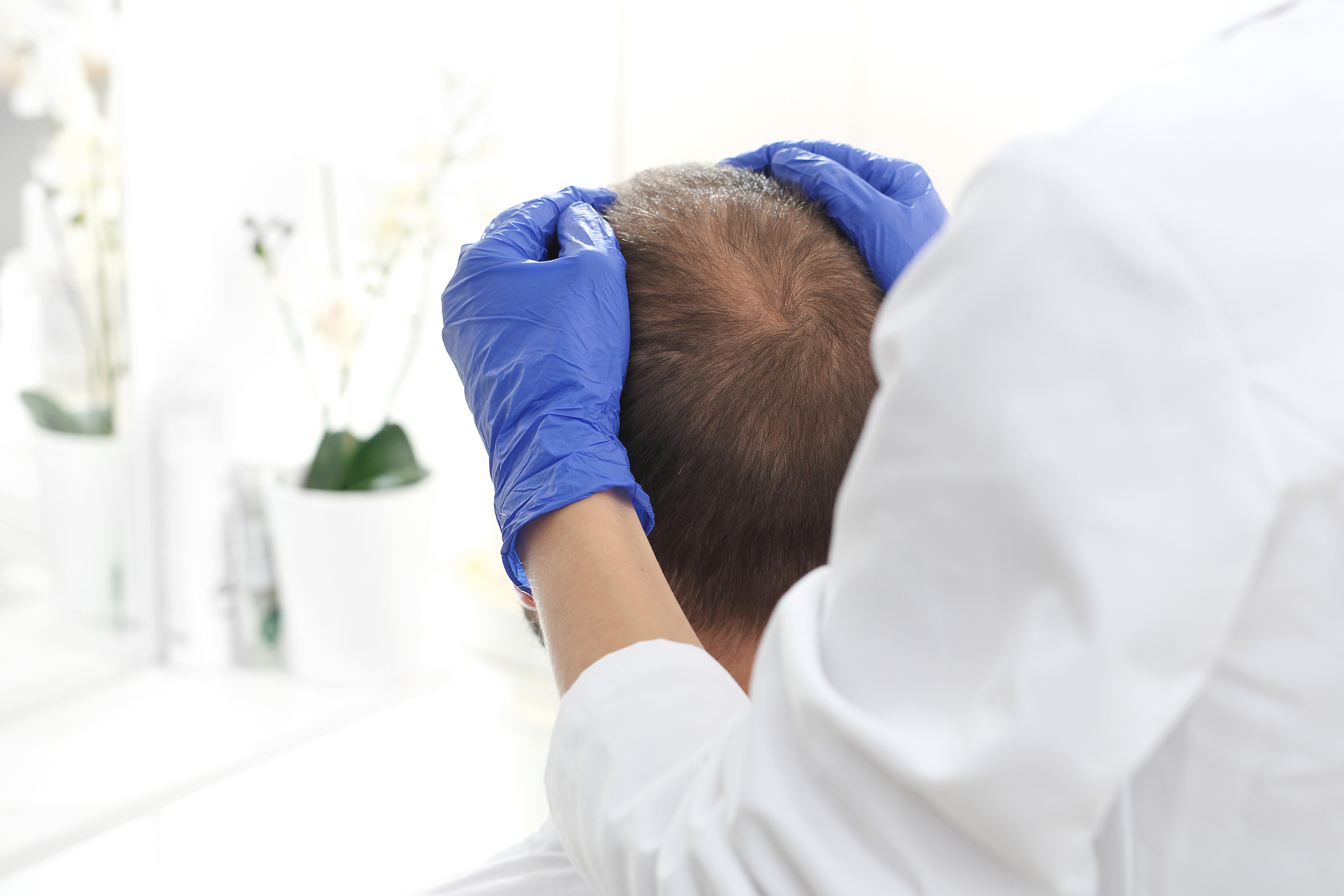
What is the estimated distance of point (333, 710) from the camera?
1222 millimetres

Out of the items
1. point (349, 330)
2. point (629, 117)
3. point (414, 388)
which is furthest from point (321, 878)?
point (629, 117)

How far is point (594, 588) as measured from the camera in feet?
1.66

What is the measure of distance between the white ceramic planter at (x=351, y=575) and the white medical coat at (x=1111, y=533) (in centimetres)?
93

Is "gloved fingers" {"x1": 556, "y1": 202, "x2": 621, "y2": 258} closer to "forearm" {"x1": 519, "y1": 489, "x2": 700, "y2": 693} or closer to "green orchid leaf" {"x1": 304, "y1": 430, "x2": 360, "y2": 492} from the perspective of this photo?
"forearm" {"x1": 519, "y1": 489, "x2": 700, "y2": 693}

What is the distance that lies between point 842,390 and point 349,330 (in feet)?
2.59

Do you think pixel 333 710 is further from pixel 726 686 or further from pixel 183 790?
pixel 726 686

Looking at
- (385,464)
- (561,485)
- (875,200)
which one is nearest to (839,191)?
(875,200)

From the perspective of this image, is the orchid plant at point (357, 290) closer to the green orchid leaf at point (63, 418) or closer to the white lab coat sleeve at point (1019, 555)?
the green orchid leaf at point (63, 418)

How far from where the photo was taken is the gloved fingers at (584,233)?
2.28 ft

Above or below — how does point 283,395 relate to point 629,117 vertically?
below

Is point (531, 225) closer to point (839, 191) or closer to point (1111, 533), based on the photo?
point (839, 191)

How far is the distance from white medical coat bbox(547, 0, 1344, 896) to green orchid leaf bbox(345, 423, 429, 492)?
97 centimetres

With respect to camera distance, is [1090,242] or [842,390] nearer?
[1090,242]

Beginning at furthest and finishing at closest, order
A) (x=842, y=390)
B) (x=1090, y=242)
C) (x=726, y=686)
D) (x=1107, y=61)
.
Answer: (x=1107, y=61)
(x=842, y=390)
(x=726, y=686)
(x=1090, y=242)
